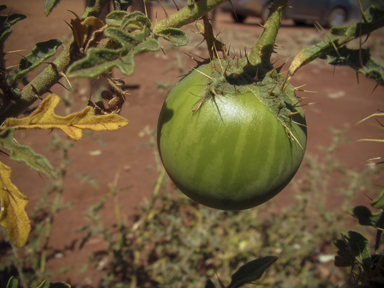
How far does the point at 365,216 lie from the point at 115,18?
3.26 ft

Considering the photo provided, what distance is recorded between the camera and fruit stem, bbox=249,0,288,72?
86 cm

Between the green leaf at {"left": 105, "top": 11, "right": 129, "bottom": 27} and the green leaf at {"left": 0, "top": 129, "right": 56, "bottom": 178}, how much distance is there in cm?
35

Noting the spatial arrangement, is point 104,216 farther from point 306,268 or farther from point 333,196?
point 333,196

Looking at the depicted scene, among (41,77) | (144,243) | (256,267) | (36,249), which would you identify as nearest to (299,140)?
(256,267)

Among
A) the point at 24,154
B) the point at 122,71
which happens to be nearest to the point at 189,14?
the point at 122,71

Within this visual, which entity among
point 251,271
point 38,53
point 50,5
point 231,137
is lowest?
point 251,271

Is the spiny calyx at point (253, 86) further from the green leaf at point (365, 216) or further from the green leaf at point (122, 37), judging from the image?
the green leaf at point (365, 216)

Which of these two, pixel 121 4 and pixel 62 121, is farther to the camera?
pixel 121 4

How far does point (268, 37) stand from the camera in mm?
906

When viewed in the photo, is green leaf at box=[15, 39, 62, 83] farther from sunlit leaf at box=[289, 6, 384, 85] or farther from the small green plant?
sunlit leaf at box=[289, 6, 384, 85]

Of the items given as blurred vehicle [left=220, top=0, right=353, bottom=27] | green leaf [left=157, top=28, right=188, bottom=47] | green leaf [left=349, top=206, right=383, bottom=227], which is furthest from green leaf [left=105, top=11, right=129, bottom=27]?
blurred vehicle [left=220, top=0, right=353, bottom=27]

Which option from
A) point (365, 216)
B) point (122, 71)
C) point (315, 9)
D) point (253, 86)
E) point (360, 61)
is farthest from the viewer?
point (315, 9)

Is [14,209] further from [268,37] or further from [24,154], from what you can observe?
[268,37]

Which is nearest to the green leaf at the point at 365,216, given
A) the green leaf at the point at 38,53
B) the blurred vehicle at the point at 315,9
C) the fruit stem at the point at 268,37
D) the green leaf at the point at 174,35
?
the fruit stem at the point at 268,37
